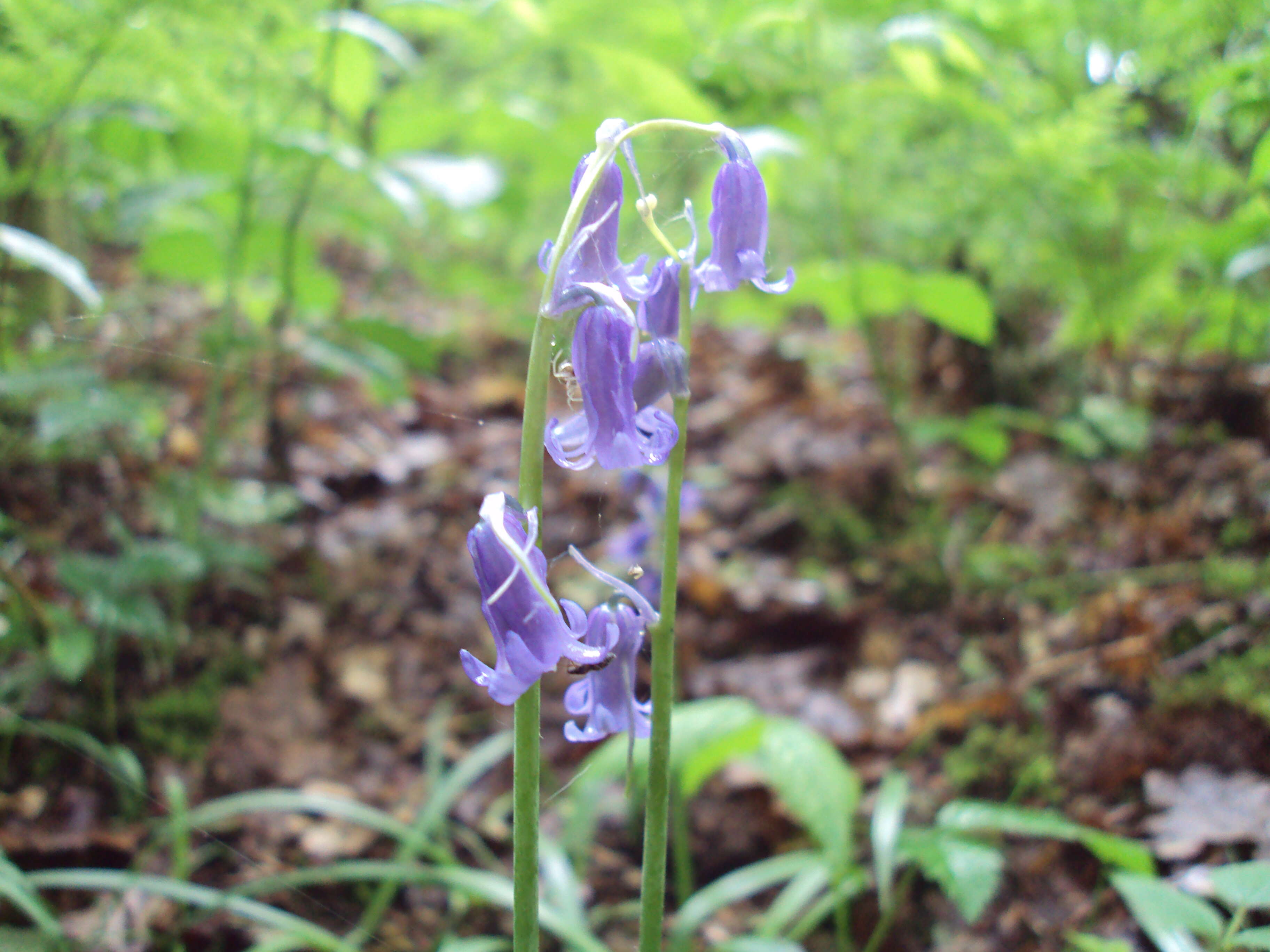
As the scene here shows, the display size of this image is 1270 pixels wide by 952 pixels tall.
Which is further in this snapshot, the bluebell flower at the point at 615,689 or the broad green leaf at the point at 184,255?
the broad green leaf at the point at 184,255

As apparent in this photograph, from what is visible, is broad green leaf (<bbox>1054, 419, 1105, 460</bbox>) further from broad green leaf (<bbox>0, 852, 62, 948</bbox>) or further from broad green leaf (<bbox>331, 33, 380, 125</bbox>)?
broad green leaf (<bbox>0, 852, 62, 948</bbox>)

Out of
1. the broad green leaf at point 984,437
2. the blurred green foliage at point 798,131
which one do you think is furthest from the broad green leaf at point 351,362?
the broad green leaf at point 984,437

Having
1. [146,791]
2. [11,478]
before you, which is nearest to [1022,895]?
[146,791]

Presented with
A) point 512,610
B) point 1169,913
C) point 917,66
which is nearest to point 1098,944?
point 1169,913

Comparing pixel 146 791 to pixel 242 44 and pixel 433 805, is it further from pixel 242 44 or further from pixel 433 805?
pixel 242 44

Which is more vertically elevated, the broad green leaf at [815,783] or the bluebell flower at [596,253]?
the bluebell flower at [596,253]

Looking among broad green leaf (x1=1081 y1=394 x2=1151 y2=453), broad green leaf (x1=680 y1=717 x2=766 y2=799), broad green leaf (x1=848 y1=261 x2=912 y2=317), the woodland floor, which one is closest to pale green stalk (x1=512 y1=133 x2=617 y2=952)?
the woodland floor

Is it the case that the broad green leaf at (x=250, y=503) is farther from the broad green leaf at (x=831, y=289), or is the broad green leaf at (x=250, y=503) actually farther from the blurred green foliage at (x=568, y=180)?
the broad green leaf at (x=831, y=289)
